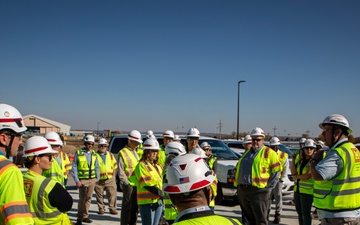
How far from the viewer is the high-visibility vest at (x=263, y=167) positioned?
5957 mm

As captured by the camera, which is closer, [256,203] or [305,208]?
[256,203]

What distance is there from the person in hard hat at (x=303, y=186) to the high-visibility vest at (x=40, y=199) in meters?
4.88

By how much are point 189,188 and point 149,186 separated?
3.51 m

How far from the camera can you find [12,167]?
2346mm

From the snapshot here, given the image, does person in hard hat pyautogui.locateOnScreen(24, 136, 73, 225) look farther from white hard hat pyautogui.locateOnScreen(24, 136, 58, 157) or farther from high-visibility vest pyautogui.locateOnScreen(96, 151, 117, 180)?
high-visibility vest pyautogui.locateOnScreen(96, 151, 117, 180)

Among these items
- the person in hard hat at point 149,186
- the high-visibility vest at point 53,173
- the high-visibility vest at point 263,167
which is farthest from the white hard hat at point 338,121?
the high-visibility vest at point 53,173

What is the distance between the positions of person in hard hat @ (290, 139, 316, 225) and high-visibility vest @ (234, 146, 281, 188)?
0.88m

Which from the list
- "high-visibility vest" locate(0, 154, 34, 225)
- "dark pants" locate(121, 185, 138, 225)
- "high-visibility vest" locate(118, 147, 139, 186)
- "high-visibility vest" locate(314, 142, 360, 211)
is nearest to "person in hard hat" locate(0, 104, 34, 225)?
"high-visibility vest" locate(0, 154, 34, 225)

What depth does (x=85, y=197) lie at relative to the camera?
317 inches

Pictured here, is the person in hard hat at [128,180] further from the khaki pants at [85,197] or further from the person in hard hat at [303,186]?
the person in hard hat at [303,186]

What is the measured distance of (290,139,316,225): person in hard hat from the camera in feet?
21.1

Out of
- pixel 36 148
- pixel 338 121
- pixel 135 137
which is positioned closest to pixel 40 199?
pixel 36 148

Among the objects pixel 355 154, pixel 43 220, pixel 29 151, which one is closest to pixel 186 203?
pixel 43 220

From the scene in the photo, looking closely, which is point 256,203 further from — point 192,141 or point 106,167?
point 106,167
